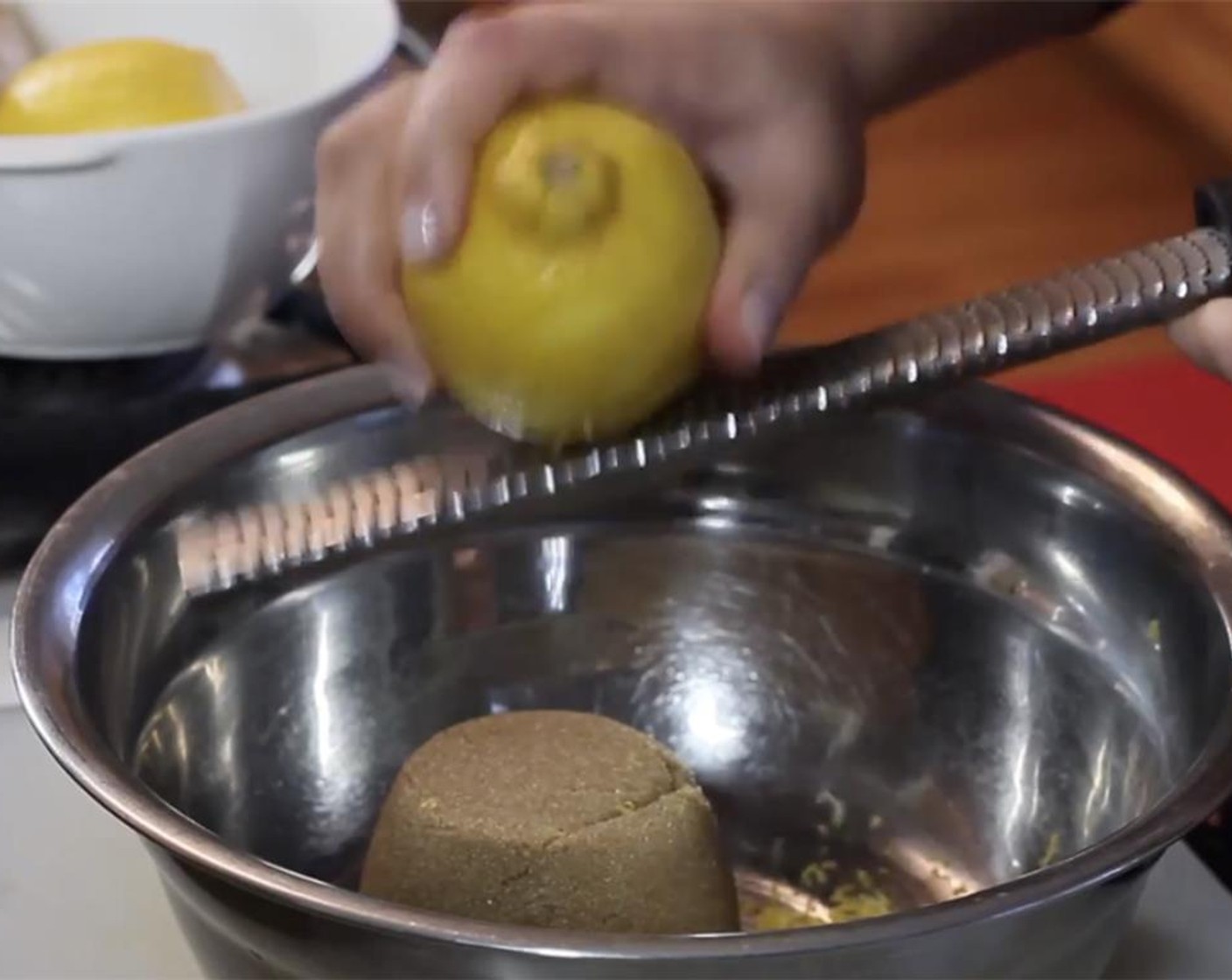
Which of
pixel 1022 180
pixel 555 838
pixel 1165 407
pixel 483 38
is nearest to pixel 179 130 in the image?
pixel 483 38

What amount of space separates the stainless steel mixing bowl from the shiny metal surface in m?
0.04

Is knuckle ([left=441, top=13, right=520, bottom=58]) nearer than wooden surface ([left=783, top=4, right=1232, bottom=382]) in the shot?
Yes

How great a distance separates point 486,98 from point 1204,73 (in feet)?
2.90

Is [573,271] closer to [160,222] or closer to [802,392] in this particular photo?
[802,392]

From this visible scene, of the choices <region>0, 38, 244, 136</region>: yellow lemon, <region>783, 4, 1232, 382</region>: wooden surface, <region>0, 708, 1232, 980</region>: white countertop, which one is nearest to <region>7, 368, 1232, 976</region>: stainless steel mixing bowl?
<region>0, 708, 1232, 980</region>: white countertop

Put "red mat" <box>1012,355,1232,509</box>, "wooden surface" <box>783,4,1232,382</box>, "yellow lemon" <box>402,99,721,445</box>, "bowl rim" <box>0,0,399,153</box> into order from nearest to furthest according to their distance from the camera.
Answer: "yellow lemon" <box>402,99,721,445</box> → "bowl rim" <box>0,0,399,153</box> → "red mat" <box>1012,355,1232,509</box> → "wooden surface" <box>783,4,1232,382</box>

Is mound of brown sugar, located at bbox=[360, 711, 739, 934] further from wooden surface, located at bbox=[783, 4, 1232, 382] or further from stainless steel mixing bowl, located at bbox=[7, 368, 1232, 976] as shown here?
wooden surface, located at bbox=[783, 4, 1232, 382]

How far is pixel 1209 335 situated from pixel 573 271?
0.18 metres

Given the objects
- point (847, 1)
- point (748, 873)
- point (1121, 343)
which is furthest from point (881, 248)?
point (748, 873)

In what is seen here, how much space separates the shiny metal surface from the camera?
1.56ft

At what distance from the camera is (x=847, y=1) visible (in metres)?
0.60

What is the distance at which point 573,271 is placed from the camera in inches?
17.6

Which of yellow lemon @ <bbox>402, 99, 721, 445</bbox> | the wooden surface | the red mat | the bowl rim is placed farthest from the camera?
the wooden surface

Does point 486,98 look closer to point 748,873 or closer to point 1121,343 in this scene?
point 748,873
